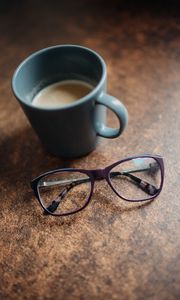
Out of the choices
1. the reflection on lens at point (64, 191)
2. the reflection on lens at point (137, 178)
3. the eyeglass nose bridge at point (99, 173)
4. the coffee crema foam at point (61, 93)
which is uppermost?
the coffee crema foam at point (61, 93)

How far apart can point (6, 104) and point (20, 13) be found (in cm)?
28

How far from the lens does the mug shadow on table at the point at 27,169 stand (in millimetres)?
437

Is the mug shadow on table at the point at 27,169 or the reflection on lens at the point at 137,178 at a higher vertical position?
the mug shadow on table at the point at 27,169

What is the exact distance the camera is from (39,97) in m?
0.48

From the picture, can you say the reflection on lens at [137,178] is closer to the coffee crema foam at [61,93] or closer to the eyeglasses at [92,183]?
the eyeglasses at [92,183]

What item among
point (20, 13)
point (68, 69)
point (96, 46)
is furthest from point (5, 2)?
point (68, 69)

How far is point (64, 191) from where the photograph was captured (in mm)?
455

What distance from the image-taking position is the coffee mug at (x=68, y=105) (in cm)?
40

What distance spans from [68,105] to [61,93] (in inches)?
3.9

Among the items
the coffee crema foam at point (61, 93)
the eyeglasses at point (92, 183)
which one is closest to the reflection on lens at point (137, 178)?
the eyeglasses at point (92, 183)

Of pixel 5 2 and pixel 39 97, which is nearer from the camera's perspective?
pixel 39 97

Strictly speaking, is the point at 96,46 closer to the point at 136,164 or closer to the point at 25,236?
the point at 136,164

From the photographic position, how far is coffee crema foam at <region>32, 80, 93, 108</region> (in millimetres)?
464

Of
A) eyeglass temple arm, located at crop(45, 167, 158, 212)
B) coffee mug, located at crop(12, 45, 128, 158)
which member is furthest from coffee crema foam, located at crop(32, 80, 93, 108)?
eyeglass temple arm, located at crop(45, 167, 158, 212)
